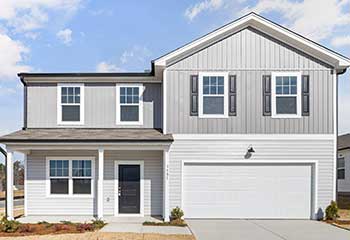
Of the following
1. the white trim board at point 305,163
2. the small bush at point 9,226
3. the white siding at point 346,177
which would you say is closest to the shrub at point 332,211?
the white trim board at point 305,163

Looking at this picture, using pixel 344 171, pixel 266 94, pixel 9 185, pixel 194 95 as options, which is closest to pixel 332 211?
pixel 266 94

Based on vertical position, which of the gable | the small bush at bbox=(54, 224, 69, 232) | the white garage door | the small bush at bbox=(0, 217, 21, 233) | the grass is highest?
the gable

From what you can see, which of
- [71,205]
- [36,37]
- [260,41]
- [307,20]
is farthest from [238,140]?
[36,37]

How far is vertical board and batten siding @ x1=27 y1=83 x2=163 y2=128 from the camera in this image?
1759cm

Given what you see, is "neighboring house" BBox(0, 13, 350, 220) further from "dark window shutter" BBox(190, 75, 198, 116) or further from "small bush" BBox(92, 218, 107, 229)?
"small bush" BBox(92, 218, 107, 229)

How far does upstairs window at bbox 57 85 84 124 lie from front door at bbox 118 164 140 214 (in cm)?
280

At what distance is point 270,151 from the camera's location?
641 inches

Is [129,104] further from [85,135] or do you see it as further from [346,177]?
[346,177]

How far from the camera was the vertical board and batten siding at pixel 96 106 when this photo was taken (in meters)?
17.6

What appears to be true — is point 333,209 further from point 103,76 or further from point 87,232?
point 103,76

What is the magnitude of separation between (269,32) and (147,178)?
7388mm

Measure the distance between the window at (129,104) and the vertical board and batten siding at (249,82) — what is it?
69.5 inches

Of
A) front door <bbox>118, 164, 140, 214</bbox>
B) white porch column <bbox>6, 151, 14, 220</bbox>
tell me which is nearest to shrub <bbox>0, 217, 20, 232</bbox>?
white porch column <bbox>6, 151, 14, 220</bbox>

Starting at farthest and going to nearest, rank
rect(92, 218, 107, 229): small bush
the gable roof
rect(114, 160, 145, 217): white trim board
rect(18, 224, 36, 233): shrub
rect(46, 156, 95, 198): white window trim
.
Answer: rect(46, 156, 95, 198): white window trim → rect(114, 160, 145, 217): white trim board → the gable roof → rect(92, 218, 107, 229): small bush → rect(18, 224, 36, 233): shrub
